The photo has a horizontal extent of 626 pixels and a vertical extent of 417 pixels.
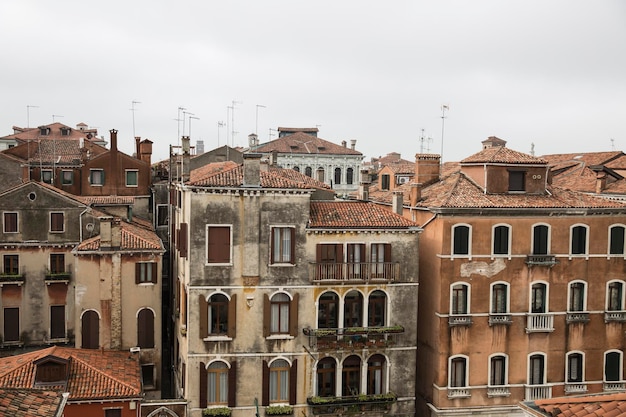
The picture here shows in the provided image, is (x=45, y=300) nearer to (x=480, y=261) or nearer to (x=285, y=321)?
(x=285, y=321)

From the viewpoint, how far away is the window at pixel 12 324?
3462cm

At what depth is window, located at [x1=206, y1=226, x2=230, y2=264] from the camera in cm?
2895

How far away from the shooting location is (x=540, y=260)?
31.7 meters

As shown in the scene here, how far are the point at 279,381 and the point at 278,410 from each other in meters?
1.24

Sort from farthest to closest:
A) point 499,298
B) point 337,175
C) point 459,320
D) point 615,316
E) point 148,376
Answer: point 337,175, point 148,376, point 615,316, point 499,298, point 459,320

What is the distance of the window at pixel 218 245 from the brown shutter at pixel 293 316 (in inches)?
133

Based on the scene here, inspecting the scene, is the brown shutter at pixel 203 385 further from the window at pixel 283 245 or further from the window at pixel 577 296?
the window at pixel 577 296

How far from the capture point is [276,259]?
2972 centimetres

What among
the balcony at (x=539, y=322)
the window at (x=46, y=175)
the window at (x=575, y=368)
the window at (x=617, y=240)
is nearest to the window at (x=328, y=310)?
the balcony at (x=539, y=322)

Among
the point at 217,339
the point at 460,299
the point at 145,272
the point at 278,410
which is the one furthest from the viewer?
the point at 145,272

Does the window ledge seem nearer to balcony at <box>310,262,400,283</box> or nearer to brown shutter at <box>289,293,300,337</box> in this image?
brown shutter at <box>289,293,300,337</box>

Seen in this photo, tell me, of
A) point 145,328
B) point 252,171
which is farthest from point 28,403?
point 145,328

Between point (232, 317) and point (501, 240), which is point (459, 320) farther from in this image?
point (232, 317)

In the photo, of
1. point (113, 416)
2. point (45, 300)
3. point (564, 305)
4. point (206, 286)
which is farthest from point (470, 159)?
point (45, 300)
